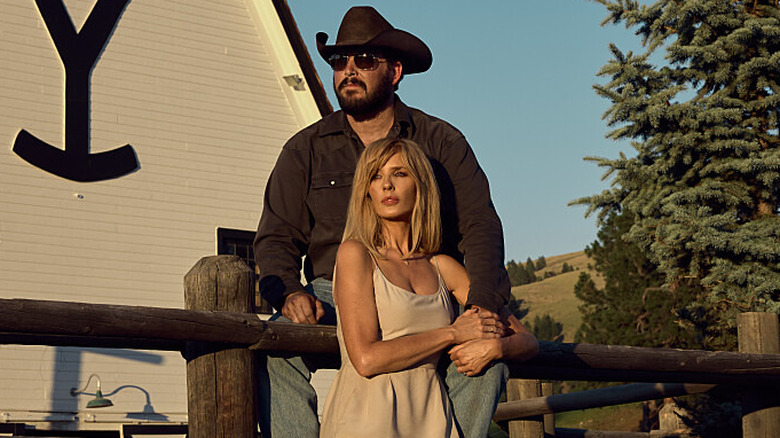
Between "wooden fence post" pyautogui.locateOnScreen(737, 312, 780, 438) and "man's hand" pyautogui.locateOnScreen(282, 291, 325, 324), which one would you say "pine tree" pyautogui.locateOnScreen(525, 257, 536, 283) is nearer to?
"wooden fence post" pyautogui.locateOnScreen(737, 312, 780, 438)

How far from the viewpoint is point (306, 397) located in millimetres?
4422

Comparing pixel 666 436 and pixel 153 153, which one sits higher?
pixel 153 153

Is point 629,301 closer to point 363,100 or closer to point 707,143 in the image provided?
point 707,143

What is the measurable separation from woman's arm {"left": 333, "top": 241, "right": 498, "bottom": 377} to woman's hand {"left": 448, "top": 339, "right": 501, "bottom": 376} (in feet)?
0.10

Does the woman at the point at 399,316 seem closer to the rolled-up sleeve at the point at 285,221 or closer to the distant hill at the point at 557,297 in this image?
the rolled-up sleeve at the point at 285,221

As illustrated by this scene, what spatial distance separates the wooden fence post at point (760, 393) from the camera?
7.61 meters

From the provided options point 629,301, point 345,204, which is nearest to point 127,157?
point 345,204

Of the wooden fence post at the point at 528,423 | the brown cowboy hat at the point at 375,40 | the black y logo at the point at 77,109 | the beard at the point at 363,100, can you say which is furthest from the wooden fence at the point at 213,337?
the black y logo at the point at 77,109

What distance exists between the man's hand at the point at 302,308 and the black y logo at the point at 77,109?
12626 millimetres

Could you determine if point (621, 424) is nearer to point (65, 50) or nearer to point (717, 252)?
point (717, 252)

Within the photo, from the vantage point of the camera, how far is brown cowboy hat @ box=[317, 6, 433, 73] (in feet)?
17.3

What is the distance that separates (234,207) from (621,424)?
24600 mm

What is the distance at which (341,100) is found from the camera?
17.3ft

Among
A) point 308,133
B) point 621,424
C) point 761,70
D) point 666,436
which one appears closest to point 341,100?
point 308,133
